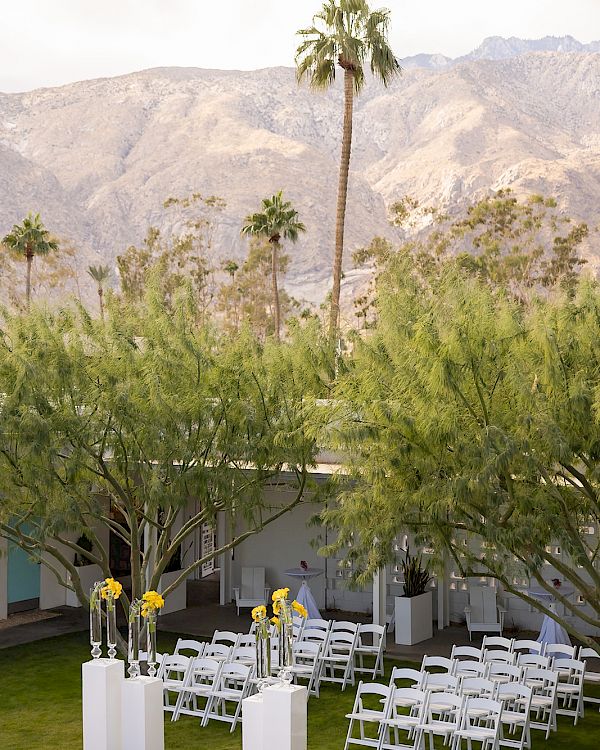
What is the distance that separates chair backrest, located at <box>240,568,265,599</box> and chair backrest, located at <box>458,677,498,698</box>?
27.4ft

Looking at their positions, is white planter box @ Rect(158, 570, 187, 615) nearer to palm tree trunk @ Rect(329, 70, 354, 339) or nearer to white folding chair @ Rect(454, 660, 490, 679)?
white folding chair @ Rect(454, 660, 490, 679)

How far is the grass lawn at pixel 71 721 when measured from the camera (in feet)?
39.7

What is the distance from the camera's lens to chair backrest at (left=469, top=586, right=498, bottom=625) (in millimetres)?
17781

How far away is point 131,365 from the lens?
41.6 ft

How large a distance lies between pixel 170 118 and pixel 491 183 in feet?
162

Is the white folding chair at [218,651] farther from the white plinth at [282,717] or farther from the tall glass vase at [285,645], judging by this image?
the white plinth at [282,717]

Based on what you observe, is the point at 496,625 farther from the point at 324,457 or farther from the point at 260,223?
the point at 260,223

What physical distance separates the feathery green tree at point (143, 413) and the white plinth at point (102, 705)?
225 centimetres

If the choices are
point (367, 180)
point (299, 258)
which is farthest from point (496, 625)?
point (367, 180)

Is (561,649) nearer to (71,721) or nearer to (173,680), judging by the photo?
(173,680)

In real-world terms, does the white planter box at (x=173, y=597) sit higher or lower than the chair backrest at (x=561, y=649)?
lower

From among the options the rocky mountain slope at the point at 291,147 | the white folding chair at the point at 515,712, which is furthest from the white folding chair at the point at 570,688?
the rocky mountain slope at the point at 291,147

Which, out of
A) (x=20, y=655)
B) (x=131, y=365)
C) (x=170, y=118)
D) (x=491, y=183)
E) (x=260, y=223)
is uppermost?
(x=170, y=118)

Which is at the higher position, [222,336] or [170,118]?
[170,118]
